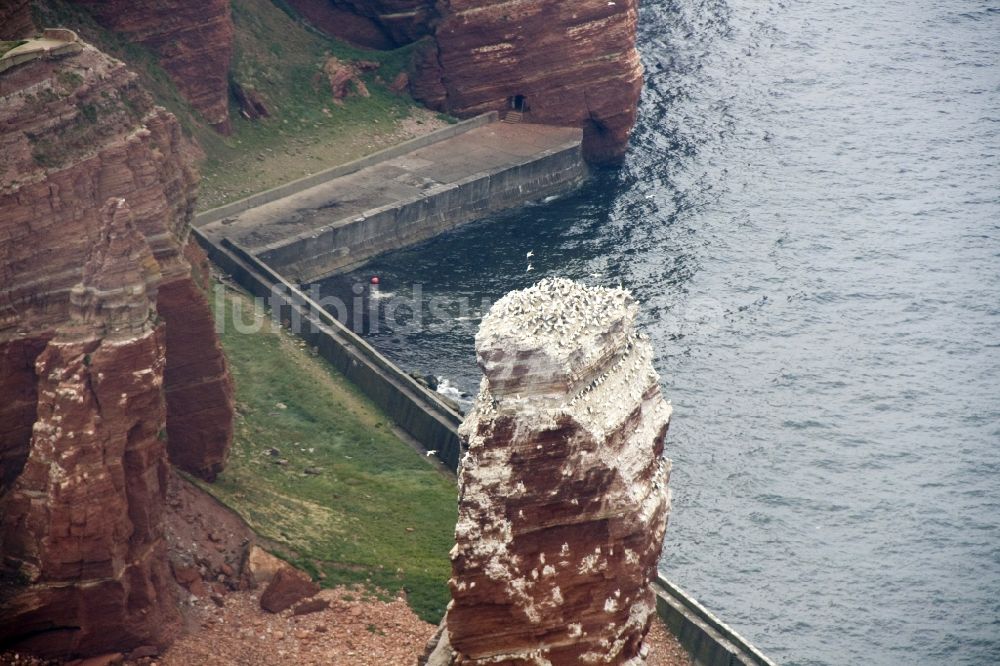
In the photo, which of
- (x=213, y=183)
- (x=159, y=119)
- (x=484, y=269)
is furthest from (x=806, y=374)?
(x=159, y=119)

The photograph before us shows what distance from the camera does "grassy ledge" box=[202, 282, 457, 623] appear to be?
173 ft

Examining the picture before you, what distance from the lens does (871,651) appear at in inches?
2420

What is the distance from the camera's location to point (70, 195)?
1689 inches

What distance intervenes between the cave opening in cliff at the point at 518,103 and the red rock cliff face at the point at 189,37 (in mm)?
19419

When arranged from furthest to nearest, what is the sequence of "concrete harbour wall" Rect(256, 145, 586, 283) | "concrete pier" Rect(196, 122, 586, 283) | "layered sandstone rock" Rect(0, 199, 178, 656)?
"concrete harbour wall" Rect(256, 145, 586, 283) → "concrete pier" Rect(196, 122, 586, 283) → "layered sandstone rock" Rect(0, 199, 178, 656)

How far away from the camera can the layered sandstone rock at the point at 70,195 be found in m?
41.8

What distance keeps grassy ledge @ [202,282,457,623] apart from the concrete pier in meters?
12.6

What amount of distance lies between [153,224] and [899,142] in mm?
69415

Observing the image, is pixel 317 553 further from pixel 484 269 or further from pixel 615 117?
pixel 615 117

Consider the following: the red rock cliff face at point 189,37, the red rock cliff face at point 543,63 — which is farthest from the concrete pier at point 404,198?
the red rock cliff face at point 189,37

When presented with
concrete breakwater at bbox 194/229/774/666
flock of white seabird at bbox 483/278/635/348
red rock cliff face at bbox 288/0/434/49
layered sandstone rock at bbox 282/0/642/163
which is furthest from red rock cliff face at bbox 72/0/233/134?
flock of white seabird at bbox 483/278/635/348

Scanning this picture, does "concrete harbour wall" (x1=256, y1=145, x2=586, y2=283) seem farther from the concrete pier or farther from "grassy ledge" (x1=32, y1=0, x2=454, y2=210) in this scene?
"grassy ledge" (x1=32, y1=0, x2=454, y2=210)

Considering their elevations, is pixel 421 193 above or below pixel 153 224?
below

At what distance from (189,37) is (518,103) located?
23.5 metres
